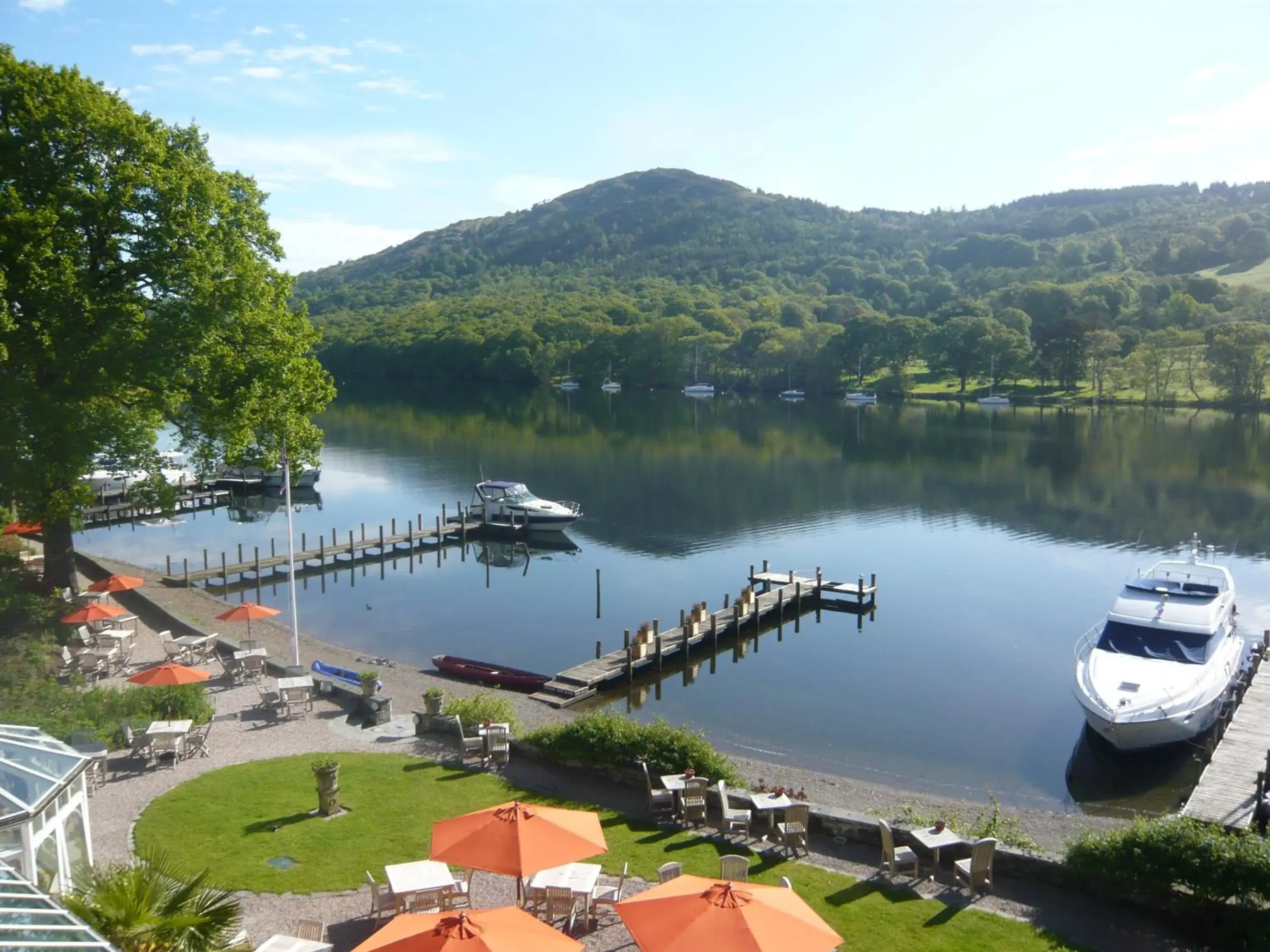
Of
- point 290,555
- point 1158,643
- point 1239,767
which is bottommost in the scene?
point 1239,767

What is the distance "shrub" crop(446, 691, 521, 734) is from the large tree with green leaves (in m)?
12.4

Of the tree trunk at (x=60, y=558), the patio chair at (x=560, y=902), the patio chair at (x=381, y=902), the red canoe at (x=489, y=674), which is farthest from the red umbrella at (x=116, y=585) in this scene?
the patio chair at (x=560, y=902)

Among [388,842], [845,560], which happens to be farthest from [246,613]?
[845,560]

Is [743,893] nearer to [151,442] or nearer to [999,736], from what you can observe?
[999,736]

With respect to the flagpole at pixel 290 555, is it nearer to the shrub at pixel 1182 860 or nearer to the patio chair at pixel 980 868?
the patio chair at pixel 980 868

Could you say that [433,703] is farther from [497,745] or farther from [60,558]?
[60,558]

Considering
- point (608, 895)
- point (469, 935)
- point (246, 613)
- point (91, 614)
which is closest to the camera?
→ point (469, 935)

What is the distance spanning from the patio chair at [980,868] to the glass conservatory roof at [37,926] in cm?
1182

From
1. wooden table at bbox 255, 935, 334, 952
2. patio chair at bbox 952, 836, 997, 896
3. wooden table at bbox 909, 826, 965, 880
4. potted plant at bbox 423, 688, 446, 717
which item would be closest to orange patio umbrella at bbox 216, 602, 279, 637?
potted plant at bbox 423, 688, 446, 717

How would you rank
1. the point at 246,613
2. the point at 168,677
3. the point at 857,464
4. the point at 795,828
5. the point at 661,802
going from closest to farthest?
the point at 795,828 < the point at 661,802 < the point at 168,677 < the point at 246,613 < the point at 857,464

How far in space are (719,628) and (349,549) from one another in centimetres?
2210

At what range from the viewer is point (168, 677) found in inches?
860

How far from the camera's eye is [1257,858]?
13500 millimetres

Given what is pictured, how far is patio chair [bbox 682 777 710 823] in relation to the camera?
1741cm
